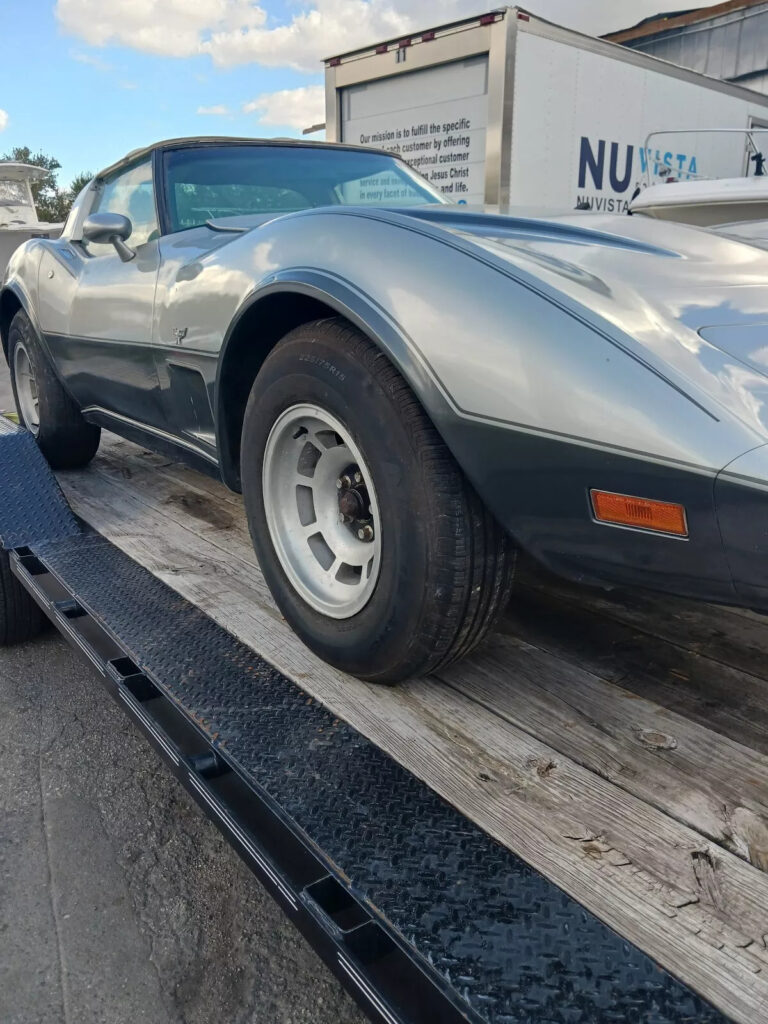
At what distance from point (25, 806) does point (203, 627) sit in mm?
629

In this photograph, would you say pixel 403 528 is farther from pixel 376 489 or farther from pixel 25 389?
pixel 25 389

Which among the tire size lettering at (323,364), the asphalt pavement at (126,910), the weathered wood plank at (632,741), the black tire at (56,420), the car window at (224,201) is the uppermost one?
the car window at (224,201)

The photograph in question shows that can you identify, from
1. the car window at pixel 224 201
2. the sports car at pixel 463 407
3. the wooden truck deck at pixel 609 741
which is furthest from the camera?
the car window at pixel 224 201

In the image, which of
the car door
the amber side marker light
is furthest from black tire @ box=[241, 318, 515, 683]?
the car door

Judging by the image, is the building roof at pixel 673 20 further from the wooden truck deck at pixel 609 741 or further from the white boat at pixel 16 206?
the wooden truck deck at pixel 609 741

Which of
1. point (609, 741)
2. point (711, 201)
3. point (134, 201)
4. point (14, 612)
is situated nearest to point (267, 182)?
point (134, 201)

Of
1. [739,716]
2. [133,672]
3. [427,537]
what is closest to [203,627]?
[133,672]

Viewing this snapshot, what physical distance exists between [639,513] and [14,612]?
228cm

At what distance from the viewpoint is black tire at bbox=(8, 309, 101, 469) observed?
11.9 feet

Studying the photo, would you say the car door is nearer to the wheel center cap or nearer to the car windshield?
the car windshield

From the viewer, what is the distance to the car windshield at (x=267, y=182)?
2.88 m

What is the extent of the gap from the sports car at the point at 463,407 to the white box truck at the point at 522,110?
4.78 m

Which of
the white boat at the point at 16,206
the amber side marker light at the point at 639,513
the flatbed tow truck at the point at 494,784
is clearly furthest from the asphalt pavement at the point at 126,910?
the white boat at the point at 16,206

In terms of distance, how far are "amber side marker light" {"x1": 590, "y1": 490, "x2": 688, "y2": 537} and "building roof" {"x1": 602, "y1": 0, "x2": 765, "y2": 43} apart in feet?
46.4
